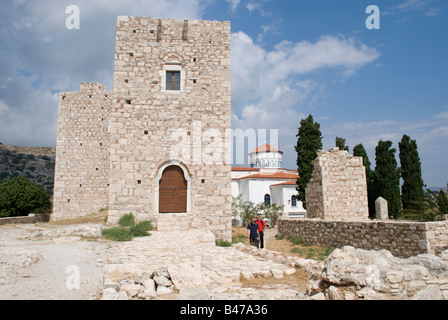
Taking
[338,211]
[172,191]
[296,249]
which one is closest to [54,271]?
[172,191]

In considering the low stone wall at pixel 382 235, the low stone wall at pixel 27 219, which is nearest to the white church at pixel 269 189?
the low stone wall at pixel 382 235

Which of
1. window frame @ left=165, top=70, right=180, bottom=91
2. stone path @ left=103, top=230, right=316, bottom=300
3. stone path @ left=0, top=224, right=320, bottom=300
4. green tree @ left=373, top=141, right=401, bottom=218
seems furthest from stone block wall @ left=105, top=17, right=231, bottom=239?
green tree @ left=373, top=141, right=401, bottom=218

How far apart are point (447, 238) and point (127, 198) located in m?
9.85

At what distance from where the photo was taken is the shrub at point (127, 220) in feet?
34.3

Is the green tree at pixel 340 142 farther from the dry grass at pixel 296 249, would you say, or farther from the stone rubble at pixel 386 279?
the stone rubble at pixel 386 279

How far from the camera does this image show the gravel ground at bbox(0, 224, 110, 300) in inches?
157

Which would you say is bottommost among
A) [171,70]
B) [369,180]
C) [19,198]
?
[19,198]

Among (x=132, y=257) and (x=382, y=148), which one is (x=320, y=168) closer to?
(x=132, y=257)

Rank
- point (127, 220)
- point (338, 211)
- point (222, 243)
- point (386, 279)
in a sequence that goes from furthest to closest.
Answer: point (338, 211)
point (127, 220)
point (222, 243)
point (386, 279)

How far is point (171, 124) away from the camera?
11.5m

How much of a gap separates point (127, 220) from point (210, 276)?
6350 mm

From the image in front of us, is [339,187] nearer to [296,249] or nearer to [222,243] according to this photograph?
[296,249]
